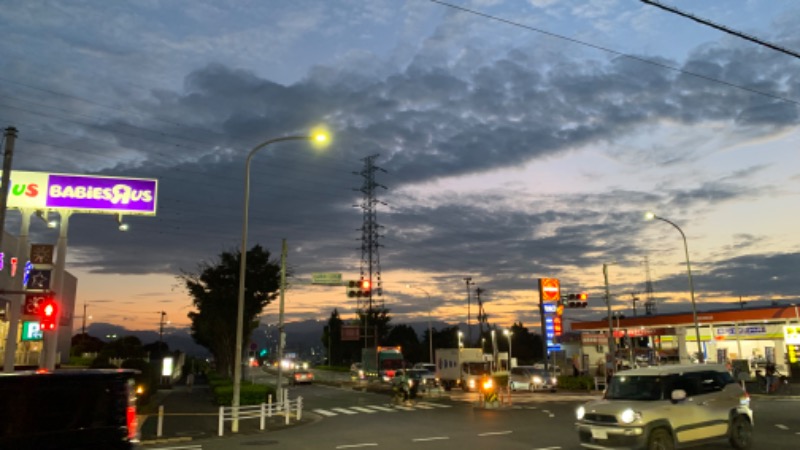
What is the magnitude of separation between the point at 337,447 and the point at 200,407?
16.5 meters

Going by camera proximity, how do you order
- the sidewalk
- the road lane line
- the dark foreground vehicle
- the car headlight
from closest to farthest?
the dark foreground vehicle, the car headlight, the road lane line, the sidewalk

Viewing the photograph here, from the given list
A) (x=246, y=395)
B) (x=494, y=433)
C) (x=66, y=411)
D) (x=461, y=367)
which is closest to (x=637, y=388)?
(x=494, y=433)

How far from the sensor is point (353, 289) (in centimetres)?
3116

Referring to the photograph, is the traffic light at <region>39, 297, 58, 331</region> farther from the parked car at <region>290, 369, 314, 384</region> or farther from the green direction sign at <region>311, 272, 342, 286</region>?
the parked car at <region>290, 369, 314, 384</region>

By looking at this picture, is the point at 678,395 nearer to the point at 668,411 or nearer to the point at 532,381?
the point at 668,411

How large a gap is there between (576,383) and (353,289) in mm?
18907

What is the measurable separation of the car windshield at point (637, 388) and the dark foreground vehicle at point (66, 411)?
9894mm

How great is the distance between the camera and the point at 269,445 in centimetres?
1589

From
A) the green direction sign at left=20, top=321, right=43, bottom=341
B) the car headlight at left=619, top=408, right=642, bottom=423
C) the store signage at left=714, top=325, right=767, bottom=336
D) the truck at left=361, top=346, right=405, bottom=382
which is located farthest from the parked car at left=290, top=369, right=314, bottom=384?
the car headlight at left=619, top=408, right=642, bottom=423

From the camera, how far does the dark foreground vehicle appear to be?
6.96 m

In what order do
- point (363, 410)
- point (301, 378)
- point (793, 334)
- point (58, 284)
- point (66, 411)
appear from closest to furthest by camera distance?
point (66, 411) < point (58, 284) < point (363, 410) < point (793, 334) < point (301, 378)

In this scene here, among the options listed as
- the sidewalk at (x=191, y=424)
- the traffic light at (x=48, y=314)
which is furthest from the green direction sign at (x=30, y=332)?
the traffic light at (x=48, y=314)

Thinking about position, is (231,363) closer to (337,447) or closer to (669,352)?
(337,447)

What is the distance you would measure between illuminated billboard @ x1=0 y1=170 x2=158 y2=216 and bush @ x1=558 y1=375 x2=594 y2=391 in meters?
29.5
